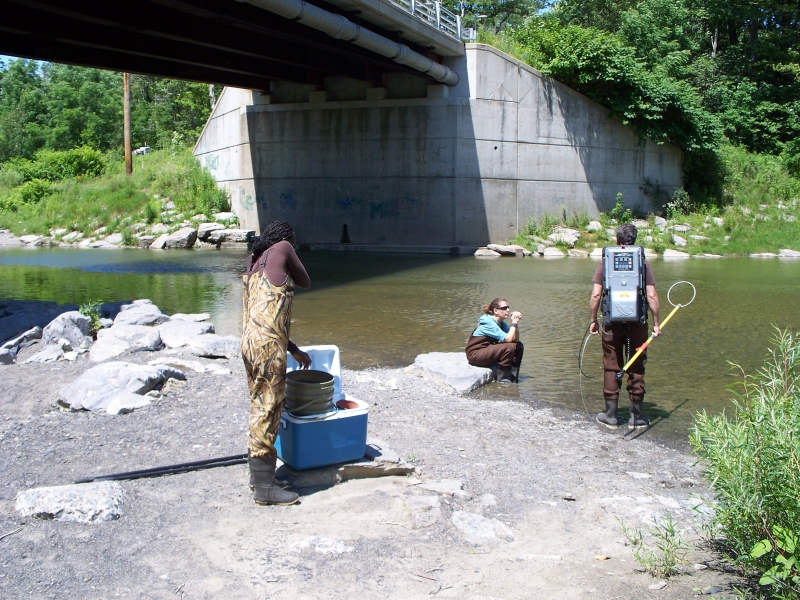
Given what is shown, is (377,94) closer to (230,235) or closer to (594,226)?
(230,235)

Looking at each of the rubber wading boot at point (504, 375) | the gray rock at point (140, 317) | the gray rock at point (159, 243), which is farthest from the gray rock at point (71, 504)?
the gray rock at point (159, 243)

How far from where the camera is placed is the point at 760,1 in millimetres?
33531

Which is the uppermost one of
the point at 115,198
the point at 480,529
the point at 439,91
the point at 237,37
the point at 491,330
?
the point at 237,37

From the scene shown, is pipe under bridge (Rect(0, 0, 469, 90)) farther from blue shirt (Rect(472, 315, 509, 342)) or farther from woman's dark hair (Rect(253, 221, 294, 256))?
woman's dark hair (Rect(253, 221, 294, 256))

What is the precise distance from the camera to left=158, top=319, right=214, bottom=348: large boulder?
9.95 metres

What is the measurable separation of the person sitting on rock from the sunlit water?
0.29 meters

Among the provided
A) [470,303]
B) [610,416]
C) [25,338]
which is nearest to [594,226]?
[470,303]

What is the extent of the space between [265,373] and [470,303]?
425 inches

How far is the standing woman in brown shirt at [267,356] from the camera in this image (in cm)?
501

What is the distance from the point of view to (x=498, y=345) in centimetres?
912

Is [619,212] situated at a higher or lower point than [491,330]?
higher

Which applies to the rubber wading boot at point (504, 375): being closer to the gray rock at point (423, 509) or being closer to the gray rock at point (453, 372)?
the gray rock at point (453, 372)

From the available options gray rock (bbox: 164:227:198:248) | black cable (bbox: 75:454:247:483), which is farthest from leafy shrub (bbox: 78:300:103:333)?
gray rock (bbox: 164:227:198:248)

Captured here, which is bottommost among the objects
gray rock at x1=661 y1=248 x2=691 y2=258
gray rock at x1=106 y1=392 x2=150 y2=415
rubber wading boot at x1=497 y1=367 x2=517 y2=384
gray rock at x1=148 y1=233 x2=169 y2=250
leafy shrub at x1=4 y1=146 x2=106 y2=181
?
rubber wading boot at x1=497 y1=367 x2=517 y2=384
